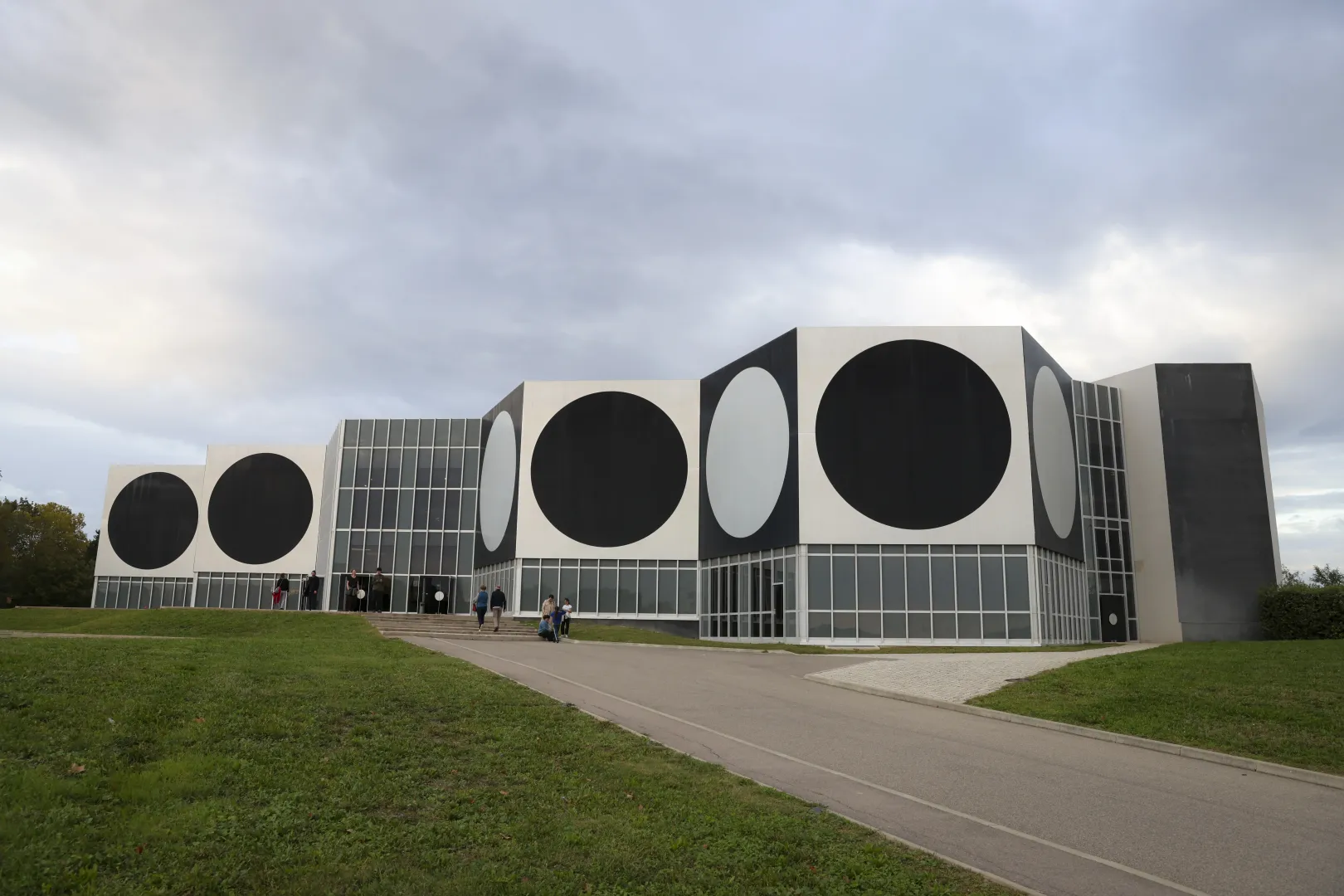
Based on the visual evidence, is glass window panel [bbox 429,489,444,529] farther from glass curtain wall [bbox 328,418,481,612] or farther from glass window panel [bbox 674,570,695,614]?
glass window panel [bbox 674,570,695,614]

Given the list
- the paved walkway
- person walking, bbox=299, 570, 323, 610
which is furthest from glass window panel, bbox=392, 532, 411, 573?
the paved walkway

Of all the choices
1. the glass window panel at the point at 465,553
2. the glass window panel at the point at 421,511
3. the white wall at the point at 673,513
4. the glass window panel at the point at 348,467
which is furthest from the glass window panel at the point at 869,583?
the glass window panel at the point at 348,467

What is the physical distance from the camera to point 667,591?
151 feet

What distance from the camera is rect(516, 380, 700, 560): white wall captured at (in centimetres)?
4612

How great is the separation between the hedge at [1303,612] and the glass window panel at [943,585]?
15078 millimetres

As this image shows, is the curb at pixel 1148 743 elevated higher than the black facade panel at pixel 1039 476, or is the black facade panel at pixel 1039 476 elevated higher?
the black facade panel at pixel 1039 476

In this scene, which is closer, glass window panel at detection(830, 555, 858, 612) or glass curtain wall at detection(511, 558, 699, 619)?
glass window panel at detection(830, 555, 858, 612)

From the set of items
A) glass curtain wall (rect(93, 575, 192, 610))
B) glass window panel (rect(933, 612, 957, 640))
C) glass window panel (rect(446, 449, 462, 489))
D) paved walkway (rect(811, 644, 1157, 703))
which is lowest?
paved walkway (rect(811, 644, 1157, 703))

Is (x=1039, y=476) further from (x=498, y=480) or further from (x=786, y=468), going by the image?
(x=498, y=480)

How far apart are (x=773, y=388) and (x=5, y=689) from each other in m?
31.8

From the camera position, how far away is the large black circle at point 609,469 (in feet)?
152

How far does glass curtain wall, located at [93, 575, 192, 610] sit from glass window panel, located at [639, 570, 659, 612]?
37.3 m

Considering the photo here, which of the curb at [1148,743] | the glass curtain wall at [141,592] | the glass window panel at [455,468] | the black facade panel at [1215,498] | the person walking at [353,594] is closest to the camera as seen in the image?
the curb at [1148,743]

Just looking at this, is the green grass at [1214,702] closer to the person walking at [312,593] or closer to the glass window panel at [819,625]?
the glass window panel at [819,625]
